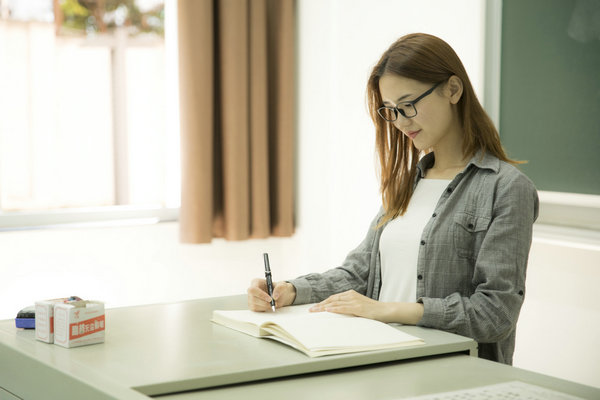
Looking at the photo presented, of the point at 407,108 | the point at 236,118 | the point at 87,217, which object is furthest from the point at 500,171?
the point at 87,217

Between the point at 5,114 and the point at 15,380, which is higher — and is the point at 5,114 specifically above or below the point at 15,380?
above

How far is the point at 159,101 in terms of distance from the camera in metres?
3.68

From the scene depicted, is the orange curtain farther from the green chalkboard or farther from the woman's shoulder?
the woman's shoulder

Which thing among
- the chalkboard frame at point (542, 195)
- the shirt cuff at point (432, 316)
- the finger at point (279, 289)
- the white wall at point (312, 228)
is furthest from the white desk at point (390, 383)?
the white wall at point (312, 228)

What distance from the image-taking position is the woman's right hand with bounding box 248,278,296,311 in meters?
1.65

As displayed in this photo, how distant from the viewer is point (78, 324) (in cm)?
139

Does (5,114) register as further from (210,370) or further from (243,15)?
(210,370)

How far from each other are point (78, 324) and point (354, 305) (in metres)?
0.56

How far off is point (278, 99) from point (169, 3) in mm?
718

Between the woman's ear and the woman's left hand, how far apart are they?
55 centimetres

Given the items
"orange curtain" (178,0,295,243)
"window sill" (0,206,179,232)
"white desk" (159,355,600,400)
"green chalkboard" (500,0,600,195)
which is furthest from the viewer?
"orange curtain" (178,0,295,243)

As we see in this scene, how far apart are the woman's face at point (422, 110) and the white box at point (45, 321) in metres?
0.91

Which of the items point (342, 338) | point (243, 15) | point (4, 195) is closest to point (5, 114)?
point (4, 195)

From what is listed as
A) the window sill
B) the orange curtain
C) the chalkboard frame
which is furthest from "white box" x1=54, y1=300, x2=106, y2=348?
the orange curtain
